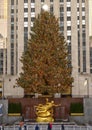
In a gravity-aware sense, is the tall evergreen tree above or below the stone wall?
above

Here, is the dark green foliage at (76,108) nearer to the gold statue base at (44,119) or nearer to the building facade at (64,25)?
the gold statue base at (44,119)

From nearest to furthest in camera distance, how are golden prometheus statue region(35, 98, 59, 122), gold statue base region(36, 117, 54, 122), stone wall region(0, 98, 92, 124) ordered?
gold statue base region(36, 117, 54, 122), golden prometheus statue region(35, 98, 59, 122), stone wall region(0, 98, 92, 124)

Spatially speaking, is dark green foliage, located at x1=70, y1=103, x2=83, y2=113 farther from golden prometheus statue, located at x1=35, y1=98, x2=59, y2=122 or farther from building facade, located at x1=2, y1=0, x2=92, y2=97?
building facade, located at x1=2, y1=0, x2=92, y2=97

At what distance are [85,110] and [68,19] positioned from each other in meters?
46.5

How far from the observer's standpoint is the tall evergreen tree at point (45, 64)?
62406 mm

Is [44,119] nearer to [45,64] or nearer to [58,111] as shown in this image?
[58,111]

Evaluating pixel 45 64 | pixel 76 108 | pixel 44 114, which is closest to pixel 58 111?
pixel 76 108

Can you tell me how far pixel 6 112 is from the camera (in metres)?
58.6

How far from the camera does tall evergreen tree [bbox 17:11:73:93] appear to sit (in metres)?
62.4

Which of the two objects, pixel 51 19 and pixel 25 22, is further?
pixel 25 22

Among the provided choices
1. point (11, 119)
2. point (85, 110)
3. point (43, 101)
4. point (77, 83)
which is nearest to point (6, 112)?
point (11, 119)

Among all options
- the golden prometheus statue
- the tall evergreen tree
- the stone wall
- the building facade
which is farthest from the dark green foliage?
the building facade

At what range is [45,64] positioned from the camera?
6291cm

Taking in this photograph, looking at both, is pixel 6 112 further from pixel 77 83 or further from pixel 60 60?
pixel 77 83
